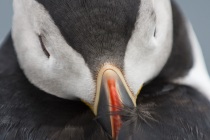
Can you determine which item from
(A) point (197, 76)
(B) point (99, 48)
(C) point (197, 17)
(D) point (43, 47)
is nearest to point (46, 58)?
(D) point (43, 47)

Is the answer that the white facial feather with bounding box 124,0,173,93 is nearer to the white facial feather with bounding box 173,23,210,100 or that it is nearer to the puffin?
the puffin

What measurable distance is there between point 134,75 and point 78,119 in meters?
0.30

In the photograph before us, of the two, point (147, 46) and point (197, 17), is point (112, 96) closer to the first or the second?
point (147, 46)

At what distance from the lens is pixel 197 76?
8.74 ft

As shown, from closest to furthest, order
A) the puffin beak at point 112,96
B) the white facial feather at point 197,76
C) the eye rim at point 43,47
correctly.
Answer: the puffin beak at point 112,96, the eye rim at point 43,47, the white facial feather at point 197,76

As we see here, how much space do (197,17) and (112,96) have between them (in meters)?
2.74

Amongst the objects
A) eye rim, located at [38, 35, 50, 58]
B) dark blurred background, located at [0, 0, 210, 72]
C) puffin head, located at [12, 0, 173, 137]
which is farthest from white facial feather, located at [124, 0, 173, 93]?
dark blurred background, located at [0, 0, 210, 72]

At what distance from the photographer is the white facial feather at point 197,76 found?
2639 millimetres

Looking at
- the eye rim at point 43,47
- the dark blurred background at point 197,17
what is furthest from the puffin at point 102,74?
the dark blurred background at point 197,17

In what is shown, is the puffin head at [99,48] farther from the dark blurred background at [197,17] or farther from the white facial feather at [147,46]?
the dark blurred background at [197,17]

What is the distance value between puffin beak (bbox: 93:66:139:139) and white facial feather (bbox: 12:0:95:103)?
31 mm

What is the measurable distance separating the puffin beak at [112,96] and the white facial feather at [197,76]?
0.35 meters

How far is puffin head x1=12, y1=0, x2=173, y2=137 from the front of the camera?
2295 mm

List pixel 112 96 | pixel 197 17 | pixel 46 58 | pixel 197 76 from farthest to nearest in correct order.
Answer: pixel 197 17 → pixel 197 76 → pixel 46 58 → pixel 112 96
